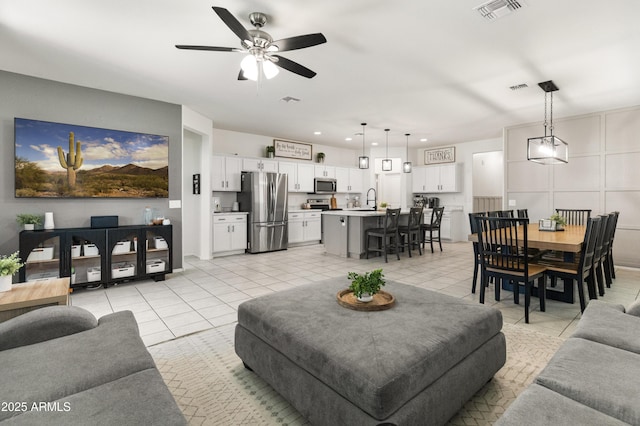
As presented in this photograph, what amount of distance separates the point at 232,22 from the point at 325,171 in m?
6.58

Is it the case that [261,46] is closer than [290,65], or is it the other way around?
[261,46]

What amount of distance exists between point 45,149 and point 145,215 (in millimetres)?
1462

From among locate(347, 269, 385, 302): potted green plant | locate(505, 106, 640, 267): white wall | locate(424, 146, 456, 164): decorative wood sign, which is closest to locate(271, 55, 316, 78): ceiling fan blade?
locate(347, 269, 385, 302): potted green plant

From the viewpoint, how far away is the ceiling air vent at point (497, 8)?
2.55m

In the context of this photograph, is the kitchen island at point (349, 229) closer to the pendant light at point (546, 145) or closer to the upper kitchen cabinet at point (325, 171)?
the upper kitchen cabinet at point (325, 171)

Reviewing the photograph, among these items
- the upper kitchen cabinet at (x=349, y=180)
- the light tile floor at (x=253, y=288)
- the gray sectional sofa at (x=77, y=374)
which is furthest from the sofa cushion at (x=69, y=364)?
the upper kitchen cabinet at (x=349, y=180)

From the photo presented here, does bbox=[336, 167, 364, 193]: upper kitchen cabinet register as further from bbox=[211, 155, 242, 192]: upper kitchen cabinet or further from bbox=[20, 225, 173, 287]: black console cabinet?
bbox=[20, 225, 173, 287]: black console cabinet

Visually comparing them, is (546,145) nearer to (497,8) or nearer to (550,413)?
(497,8)

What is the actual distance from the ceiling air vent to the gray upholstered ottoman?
2413mm

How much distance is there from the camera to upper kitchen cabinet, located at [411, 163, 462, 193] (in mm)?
8734

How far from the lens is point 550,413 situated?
112 centimetres

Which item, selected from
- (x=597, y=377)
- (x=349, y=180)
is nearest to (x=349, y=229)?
(x=349, y=180)

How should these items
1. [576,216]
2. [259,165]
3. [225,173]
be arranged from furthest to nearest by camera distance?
[259,165]
[225,173]
[576,216]

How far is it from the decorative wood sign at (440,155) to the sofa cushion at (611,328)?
7509 millimetres
